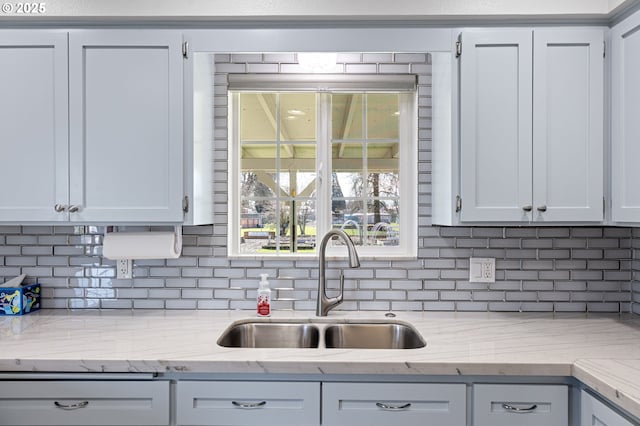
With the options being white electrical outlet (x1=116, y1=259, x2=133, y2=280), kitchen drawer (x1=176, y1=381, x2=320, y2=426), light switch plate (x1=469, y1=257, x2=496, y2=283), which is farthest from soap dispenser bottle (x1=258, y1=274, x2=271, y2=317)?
light switch plate (x1=469, y1=257, x2=496, y2=283)

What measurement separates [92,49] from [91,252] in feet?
3.14

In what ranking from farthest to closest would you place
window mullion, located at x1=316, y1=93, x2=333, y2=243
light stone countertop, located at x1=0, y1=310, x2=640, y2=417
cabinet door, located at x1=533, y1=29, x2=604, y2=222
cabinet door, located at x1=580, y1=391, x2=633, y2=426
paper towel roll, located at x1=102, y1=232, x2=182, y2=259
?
window mullion, located at x1=316, y1=93, x2=333, y2=243, paper towel roll, located at x1=102, y1=232, x2=182, y2=259, cabinet door, located at x1=533, y1=29, x2=604, y2=222, light stone countertop, located at x1=0, y1=310, x2=640, y2=417, cabinet door, located at x1=580, y1=391, x2=633, y2=426

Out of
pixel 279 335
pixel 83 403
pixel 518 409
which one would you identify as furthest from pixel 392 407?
pixel 83 403

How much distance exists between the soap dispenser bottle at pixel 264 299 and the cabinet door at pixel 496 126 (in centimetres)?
93

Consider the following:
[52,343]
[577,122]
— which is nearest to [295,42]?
[577,122]

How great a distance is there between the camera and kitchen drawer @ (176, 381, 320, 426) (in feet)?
4.96

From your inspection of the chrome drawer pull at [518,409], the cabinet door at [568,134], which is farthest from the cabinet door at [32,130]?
the cabinet door at [568,134]

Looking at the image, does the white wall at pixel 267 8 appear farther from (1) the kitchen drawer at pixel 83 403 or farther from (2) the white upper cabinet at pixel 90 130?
(1) the kitchen drawer at pixel 83 403

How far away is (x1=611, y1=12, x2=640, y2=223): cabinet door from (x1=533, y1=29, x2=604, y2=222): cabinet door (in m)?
0.05

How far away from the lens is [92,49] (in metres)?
1.86

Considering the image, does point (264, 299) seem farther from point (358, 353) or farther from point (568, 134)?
point (568, 134)

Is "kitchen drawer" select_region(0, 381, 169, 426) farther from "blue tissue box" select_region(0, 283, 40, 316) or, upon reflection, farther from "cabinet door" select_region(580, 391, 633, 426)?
"cabinet door" select_region(580, 391, 633, 426)

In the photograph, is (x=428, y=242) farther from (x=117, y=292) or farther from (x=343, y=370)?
(x=117, y=292)

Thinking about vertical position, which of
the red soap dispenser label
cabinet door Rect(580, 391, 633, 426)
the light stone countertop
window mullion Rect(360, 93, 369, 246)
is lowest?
cabinet door Rect(580, 391, 633, 426)
